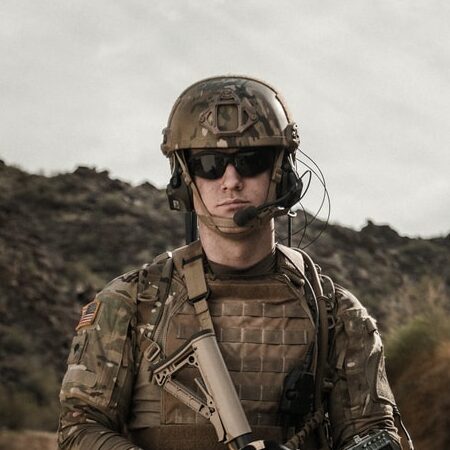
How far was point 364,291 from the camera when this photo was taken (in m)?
22.2

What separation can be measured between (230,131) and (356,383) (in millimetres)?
1202

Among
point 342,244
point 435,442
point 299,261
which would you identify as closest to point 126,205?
point 342,244

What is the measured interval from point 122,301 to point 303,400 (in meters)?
0.87

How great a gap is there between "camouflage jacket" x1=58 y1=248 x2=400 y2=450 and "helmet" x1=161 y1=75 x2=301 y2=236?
38 centimetres

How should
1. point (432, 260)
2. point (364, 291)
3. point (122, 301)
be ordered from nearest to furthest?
point (122, 301), point (364, 291), point (432, 260)

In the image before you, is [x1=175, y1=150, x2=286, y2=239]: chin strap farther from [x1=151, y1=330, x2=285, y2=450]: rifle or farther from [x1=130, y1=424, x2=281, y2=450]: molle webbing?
[x1=130, y1=424, x2=281, y2=450]: molle webbing

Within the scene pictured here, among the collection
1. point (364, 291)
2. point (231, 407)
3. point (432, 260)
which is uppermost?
point (432, 260)

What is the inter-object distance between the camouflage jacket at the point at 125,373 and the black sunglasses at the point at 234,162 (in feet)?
1.62

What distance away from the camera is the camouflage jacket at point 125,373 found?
4.62 meters

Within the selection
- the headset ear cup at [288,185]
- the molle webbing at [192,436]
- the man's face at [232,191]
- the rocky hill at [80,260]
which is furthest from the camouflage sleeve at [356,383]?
the rocky hill at [80,260]

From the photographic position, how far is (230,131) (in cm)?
468

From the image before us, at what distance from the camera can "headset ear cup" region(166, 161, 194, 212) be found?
4871 millimetres

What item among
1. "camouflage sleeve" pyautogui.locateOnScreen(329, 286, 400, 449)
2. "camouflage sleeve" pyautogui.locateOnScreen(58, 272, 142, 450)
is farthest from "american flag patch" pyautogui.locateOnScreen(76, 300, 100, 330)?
"camouflage sleeve" pyautogui.locateOnScreen(329, 286, 400, 449)

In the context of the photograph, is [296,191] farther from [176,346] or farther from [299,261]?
[176,346]
